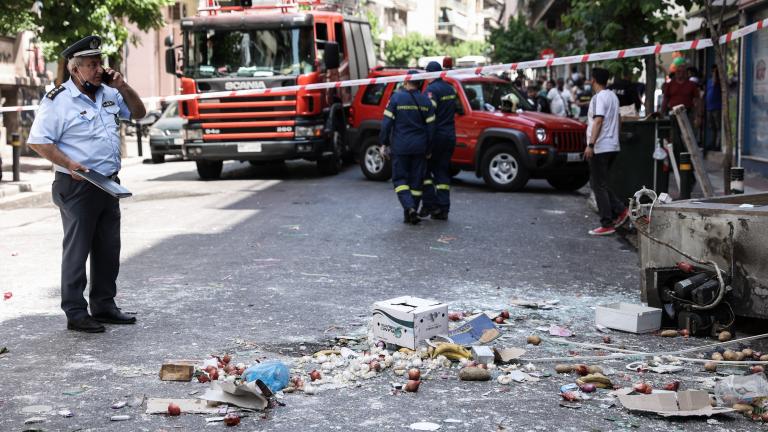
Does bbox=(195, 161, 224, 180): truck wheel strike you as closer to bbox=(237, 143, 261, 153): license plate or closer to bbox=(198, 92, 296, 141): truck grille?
bbox=(198, 92, 296, 141): truck grille

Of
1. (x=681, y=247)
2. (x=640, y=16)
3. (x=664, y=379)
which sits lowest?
(x=664, y=379)

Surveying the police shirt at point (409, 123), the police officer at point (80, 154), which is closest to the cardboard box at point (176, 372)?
the police officer at point (80, 154)

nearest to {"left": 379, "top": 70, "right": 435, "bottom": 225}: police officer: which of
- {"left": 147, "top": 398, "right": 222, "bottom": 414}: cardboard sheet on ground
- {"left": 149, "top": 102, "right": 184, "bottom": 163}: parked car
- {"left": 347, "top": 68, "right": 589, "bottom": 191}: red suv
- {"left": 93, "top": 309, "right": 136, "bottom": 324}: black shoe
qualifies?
{"left": 347, "top": 68, "right": 589, "bottom": 191}: red suv

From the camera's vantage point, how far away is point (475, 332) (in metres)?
6.70

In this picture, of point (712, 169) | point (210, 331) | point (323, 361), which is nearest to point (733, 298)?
point (323, 361)

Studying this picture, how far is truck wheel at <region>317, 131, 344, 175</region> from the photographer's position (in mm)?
20312

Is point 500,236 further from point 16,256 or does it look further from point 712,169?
point 712,169

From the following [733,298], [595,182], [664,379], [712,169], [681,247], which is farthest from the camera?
[712,169]

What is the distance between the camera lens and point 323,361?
611 centimetres

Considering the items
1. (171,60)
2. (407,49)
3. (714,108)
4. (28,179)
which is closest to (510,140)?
(714,108)

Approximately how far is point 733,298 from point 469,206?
8180mm

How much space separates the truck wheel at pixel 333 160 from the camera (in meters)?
20.3

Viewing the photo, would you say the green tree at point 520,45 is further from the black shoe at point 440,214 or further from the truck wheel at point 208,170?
the black shoe at point 440,214

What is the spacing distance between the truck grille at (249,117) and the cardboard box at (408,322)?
13145 mm
